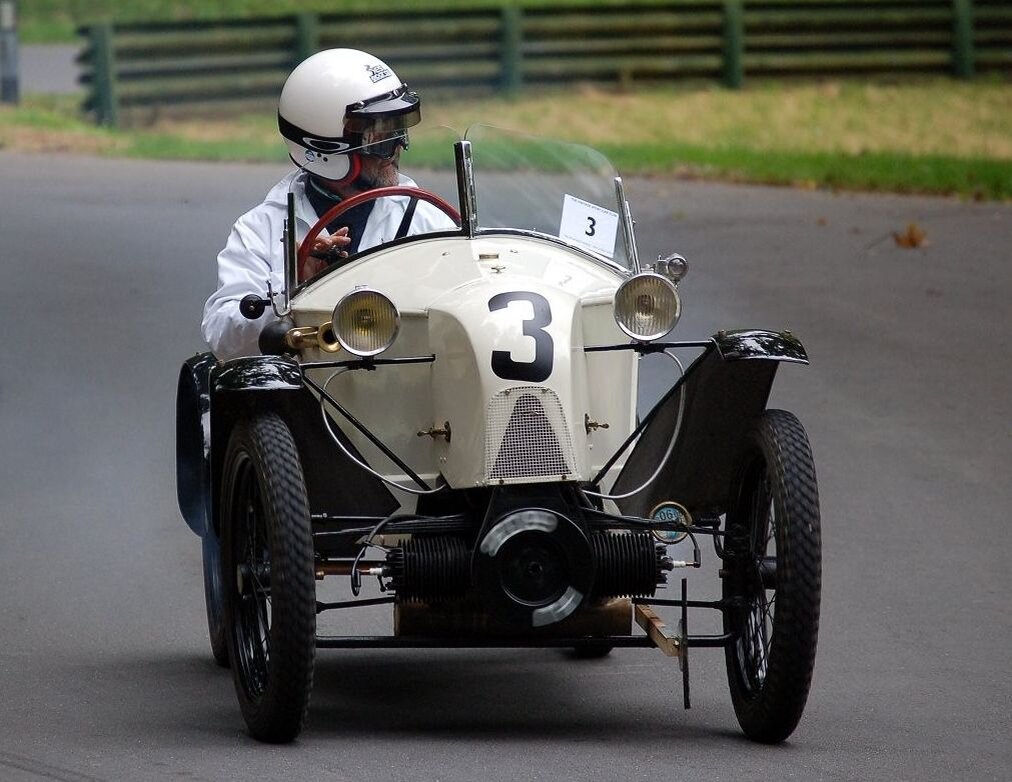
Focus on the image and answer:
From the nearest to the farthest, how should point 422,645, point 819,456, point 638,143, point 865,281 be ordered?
point 422,645
point 819,456
point 865,281
point 638,143

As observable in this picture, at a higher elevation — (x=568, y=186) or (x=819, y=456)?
(x=568, y=186)

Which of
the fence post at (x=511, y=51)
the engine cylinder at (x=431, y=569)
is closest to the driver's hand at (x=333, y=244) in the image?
the engine cylinder at (x=431, y=569)

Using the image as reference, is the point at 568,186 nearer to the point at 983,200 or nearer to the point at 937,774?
the point at 937,774

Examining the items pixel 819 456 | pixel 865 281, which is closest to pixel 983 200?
pixel 865 281

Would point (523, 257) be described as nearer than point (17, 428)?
Yes

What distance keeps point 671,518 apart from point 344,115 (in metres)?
1.85

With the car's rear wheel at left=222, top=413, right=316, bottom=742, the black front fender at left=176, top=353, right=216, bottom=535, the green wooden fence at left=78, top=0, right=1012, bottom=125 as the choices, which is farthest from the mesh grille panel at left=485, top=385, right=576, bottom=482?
the green wooden fence at left=78, top=0, right=1012, bottom=125

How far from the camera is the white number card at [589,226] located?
619 cm

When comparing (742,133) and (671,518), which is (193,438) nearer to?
(671,518)

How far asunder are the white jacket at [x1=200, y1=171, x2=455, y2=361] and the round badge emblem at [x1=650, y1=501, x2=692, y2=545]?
3.79ft

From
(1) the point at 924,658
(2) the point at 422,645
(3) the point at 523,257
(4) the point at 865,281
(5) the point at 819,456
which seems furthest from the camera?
(4) the point at 865,281

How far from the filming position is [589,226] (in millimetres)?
6234

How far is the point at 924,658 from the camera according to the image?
6305mm

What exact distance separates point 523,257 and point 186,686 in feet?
5.30
